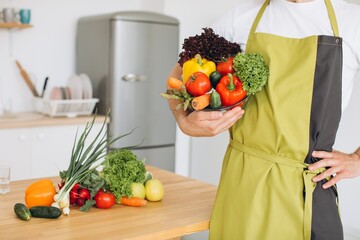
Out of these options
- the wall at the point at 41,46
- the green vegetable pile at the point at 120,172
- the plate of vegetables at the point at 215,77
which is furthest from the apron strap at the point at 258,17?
the wall at the point at 41,46

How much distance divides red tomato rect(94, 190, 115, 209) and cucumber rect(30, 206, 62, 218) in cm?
16

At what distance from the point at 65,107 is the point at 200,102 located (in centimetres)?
250

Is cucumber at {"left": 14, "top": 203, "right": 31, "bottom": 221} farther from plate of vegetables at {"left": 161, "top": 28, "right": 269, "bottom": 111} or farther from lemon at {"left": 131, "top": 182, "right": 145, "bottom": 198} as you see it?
plate of vegetables at {"left": 161, "top": 28, "right": 269, "bottom": 111}

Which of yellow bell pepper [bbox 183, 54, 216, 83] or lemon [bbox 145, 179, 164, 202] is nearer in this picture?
yellow bell pepper [bbox 183, 54, 216, 83]

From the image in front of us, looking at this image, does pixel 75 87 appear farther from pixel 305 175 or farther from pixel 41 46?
pixel 305 175

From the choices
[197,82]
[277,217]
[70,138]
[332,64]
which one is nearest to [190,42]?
[197,82]

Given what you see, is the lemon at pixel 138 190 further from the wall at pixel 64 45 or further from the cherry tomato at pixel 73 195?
the wall at pixel 64 45

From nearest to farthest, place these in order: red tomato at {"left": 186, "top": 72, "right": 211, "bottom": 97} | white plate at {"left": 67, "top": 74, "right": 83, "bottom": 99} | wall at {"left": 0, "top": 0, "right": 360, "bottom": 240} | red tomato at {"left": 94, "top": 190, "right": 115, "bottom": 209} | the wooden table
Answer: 1. red tomato at {"left": 186, "top": 72, "right": 211, "bottom": 97}
2. the wooden table
3. red tomato at {"left": 94, "top": 190, "right": 115, "bottom": 209}
4. white plate at {"left": 67, "top": 74, "right": 83, "bottom": 99}
5. wall at {"left": 0, "top": 0, "right": 360, "bottom": 240}

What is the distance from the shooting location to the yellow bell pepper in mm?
1588

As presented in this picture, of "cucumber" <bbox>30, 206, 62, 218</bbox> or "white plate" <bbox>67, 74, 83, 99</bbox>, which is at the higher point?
"white plate" <bbox>67, 74, 83, 99</bbox>

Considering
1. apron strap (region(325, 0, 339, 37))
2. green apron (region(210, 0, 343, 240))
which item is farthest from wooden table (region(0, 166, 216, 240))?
apron strap (region(325, 0, 339, 37))

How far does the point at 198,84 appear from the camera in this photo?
1518 millimetres

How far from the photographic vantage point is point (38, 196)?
183 centimetres

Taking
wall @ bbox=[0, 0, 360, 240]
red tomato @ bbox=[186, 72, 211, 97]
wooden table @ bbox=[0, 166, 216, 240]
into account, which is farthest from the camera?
wall @ bbox=[0, 0, 360, 240]
